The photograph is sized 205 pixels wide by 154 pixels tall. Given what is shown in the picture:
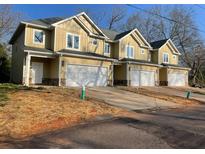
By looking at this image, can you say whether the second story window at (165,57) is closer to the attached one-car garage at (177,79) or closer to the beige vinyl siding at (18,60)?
the attached one-car garage at (177,79)

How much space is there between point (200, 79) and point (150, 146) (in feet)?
150

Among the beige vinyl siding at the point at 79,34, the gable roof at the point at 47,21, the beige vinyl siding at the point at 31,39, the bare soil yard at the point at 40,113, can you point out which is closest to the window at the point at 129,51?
the beige vinyl siding at the point at 79,34

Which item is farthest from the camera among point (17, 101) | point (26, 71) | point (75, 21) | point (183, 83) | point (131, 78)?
point (183, 83)

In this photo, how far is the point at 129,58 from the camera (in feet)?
104

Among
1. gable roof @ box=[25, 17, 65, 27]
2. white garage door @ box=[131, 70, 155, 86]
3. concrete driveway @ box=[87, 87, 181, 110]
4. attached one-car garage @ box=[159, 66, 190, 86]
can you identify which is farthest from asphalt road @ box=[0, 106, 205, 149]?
attached one-car garage @ box=[159, 66, 190, 86]

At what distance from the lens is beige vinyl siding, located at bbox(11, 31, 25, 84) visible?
24.4 metres

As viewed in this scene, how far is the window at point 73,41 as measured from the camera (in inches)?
1009

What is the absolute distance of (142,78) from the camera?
102ft

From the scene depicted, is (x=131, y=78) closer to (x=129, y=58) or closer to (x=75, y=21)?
(x=129, y=58)

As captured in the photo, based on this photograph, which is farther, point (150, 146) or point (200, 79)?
point (200, 79)

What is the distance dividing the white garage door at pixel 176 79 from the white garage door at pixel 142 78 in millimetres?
4027

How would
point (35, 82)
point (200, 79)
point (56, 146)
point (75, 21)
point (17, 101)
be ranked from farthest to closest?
point (200, 79) < point (75, 21) < point (35, 82) < point (17, 101) < point (56, 146)

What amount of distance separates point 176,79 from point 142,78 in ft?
25.3

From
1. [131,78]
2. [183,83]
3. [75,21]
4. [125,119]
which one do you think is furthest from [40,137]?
[183,83]
